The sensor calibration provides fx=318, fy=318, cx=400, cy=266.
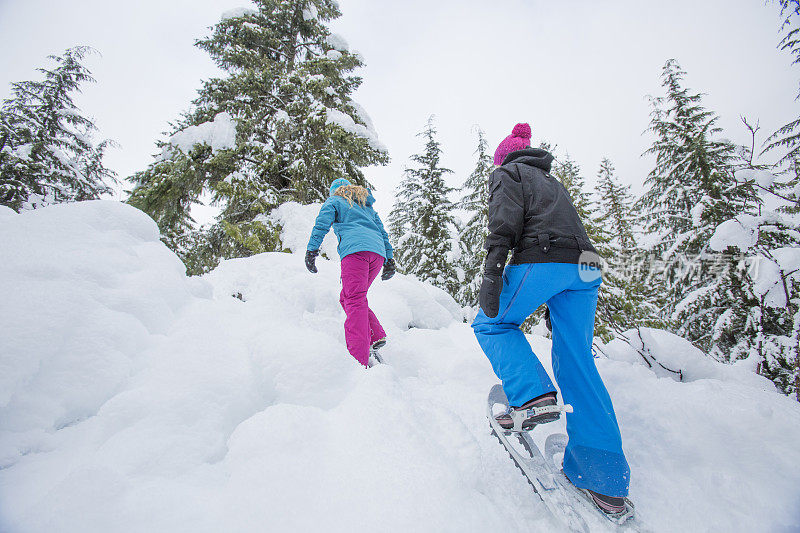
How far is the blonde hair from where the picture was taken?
3.76 meters

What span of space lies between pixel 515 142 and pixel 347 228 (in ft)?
6.50

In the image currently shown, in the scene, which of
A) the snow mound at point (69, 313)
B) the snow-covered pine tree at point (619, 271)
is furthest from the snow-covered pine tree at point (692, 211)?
the snow mound at point (69, 313)

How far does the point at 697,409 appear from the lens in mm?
2115

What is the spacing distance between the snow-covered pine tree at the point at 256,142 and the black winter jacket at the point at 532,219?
5834 mm

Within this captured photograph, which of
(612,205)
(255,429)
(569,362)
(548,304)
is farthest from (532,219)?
(612,205)

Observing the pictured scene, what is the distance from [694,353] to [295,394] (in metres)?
3.40

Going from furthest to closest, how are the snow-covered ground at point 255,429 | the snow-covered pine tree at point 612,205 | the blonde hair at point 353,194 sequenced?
the snow-covered pine tree at point 612,205, the blonde hair at point 353,194, the snow-covered ground at point 255,429

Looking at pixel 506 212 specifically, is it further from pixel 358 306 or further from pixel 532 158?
pixel 358 306

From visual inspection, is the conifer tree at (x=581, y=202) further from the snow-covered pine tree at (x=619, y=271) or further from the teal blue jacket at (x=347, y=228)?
the teal blue jacket at (x=347, y=228)

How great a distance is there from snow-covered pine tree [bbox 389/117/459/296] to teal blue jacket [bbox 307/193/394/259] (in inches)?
411

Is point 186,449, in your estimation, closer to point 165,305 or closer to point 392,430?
point 392,430

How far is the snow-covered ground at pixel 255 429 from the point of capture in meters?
1.26

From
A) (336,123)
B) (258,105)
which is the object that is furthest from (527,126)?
(258,105)

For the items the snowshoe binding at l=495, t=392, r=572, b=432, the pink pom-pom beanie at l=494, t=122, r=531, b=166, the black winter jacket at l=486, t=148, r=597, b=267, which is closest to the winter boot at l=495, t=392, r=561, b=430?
the snowshoe binding at l=495, t=392, r=572, b=432
